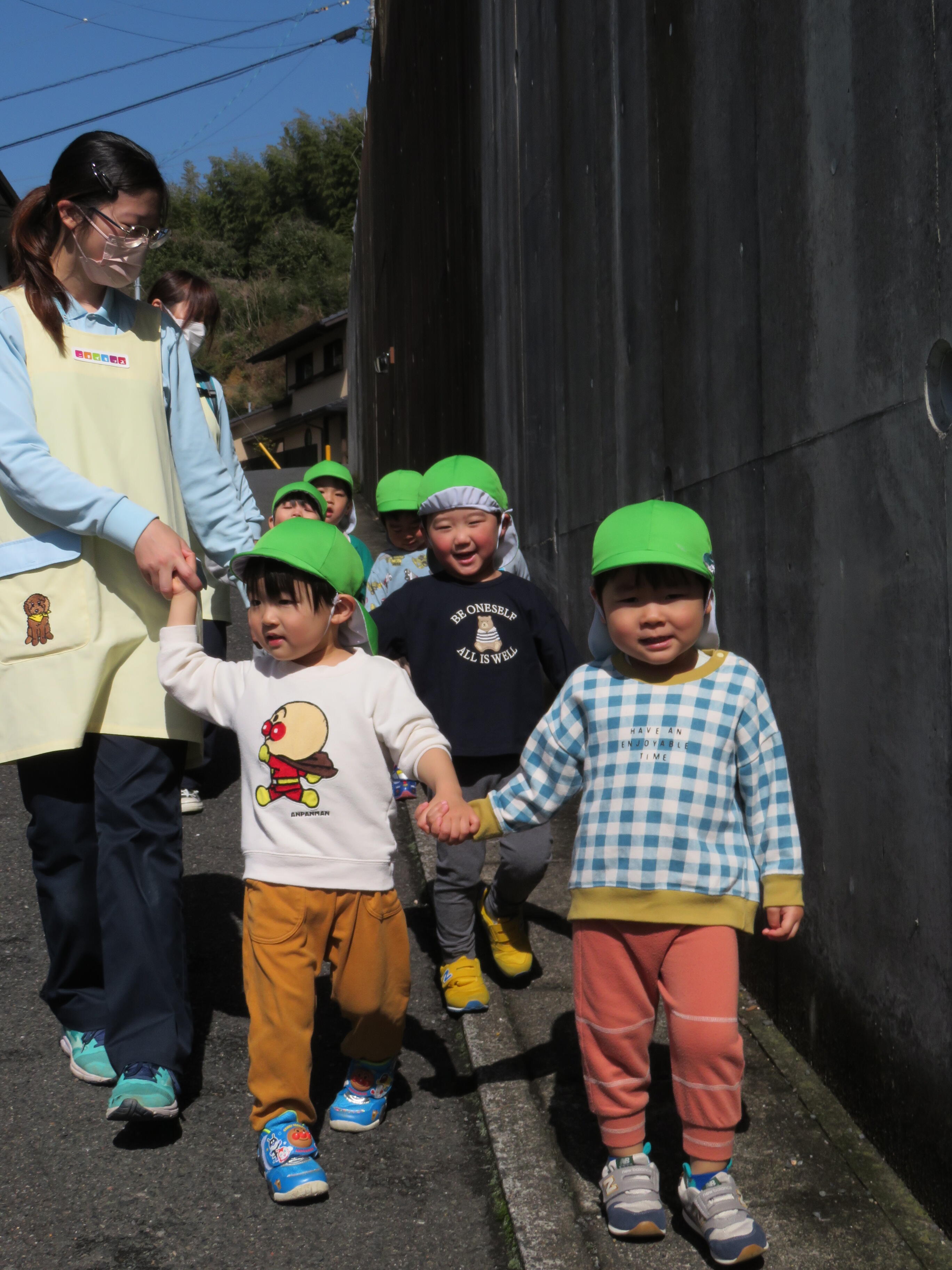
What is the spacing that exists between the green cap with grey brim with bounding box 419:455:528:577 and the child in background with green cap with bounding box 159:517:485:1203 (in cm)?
106

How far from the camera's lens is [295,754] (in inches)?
120

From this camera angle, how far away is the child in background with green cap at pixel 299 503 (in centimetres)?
586

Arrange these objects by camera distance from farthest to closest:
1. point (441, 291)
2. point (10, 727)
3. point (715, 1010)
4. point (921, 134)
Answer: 1. point (441, 291)
2. point (10, 727)
3. point (715, 1010)
4. point (921, 134)

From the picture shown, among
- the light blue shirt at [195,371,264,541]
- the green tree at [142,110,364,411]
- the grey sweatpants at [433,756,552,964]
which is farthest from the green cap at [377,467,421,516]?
the green tree at [142,110,364,411]

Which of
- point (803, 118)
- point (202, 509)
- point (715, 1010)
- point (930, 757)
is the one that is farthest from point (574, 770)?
point (803, 118)

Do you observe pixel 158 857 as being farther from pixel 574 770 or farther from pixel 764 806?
A: pixel 764 806

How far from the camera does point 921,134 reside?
2.45m

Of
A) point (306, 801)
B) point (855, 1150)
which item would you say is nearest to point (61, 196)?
point (306, 801)

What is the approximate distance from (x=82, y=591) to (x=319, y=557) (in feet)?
2.01

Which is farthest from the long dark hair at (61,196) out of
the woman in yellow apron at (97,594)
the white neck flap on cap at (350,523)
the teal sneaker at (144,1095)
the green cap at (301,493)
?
the white neck flap on cap at (350,523)

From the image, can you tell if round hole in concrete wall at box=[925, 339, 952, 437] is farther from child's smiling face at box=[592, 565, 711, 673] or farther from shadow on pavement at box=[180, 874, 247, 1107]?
shadow on pavement at box=[180, 874, 247, 1107]

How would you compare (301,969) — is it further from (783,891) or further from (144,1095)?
(783,891)

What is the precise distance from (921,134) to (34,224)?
2.12m

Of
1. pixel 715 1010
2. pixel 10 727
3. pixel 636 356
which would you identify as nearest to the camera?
pixel 715 1010
